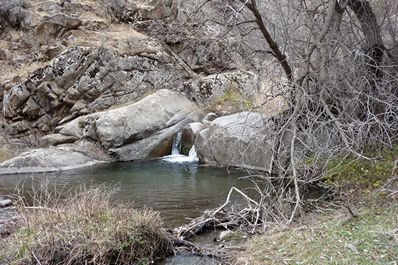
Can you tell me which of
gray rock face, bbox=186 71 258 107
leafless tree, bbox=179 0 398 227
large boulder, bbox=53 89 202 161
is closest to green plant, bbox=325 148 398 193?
leafless tree, bbox=179 0 398 227

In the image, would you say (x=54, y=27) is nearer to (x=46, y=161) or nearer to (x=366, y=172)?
(x=46, y=161)

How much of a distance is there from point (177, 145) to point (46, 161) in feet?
15.9

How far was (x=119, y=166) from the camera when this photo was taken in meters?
15.7

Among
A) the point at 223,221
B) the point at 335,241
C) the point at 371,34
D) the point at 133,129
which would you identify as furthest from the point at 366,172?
the point at 133,129

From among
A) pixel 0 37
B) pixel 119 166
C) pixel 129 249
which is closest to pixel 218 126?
pixel 119 166

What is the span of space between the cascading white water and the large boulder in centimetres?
21

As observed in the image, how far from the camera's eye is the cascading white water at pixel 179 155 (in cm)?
1631

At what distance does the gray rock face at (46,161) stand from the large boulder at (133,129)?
1.07m

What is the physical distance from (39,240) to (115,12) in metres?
20.4

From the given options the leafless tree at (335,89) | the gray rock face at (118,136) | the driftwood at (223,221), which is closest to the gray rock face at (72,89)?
the gray rock face at (118,136)

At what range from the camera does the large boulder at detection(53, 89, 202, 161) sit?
17.0 m

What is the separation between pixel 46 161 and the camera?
15586 mm

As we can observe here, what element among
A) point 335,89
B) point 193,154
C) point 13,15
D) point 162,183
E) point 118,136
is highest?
point 13,15

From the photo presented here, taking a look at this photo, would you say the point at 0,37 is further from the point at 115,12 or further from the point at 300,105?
the point at 300,105
